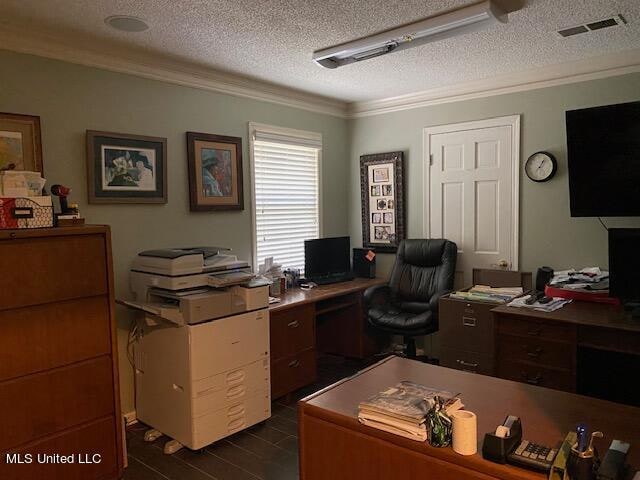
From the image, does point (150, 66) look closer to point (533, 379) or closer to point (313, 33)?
point (313, 33)

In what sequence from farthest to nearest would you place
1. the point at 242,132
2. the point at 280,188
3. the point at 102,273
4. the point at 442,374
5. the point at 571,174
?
1. the point at 280,188
2. the point at 242,132
3. the point at 571,174
4. the point at 102,273
5. the point at 442,374

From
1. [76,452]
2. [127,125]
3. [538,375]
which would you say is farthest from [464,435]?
[127,125]

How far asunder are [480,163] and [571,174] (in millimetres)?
973

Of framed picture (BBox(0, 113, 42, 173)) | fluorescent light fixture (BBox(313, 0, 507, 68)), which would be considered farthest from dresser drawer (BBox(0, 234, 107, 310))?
fluorescent light fixture (BBox(313, 0, 507, 68))

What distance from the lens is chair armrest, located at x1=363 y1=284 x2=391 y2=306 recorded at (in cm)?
422

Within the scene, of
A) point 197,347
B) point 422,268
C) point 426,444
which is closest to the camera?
point 426,444

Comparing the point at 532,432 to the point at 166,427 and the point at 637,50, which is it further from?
the point at 637,50

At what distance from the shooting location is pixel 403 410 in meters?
1.49

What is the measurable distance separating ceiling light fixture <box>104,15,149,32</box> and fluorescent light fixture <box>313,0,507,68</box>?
112 centimetres

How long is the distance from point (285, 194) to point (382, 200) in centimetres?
104

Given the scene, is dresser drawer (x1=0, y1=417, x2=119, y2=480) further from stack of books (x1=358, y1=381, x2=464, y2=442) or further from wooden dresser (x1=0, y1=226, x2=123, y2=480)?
stack of books (x1=358, y1=381, x2=464, y2=442)

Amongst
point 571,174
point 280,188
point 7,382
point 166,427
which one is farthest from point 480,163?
point 7,382

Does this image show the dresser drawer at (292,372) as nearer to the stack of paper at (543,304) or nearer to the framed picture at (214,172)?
the framed picture at (214,172)

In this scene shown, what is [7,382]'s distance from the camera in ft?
7.20
